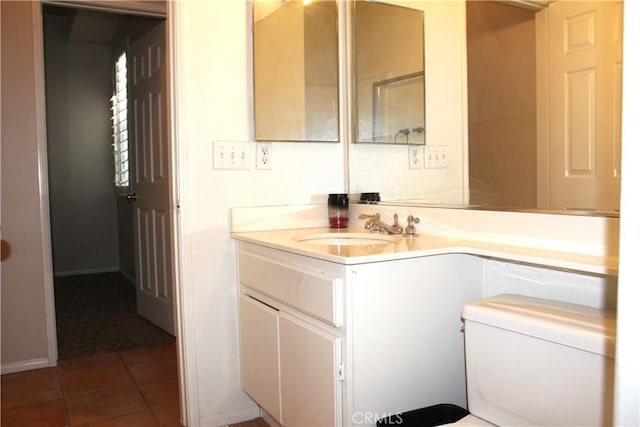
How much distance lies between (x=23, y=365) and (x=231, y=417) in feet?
4.38

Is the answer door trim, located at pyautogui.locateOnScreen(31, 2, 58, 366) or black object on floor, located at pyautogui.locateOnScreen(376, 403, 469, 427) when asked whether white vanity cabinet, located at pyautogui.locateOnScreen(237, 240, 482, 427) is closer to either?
black object on floor, located at pyautogui.locateOnScreen(376, 403, 469, 427)

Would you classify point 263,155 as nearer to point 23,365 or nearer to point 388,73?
point 388,73

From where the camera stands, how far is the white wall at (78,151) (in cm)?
512

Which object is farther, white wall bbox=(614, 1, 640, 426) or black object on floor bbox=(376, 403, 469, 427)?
black object on floor bbox=(376, 403, 469, 427)

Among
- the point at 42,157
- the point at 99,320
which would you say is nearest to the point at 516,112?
the point at 42,157

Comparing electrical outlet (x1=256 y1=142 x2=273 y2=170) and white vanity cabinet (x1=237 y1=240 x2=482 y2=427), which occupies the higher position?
electrical outlet (x1=256 y1=142 x2=273 y2=170)

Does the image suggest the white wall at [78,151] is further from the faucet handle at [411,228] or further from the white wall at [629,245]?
the white wall at [629,245]

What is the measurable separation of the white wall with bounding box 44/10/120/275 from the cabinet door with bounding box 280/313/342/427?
435 centimetres

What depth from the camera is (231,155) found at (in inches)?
79.5

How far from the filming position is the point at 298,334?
61.0 inches

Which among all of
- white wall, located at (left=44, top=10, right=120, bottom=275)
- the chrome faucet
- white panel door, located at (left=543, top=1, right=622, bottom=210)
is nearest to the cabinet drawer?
the chrome faucet

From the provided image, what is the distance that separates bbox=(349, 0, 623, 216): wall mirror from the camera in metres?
1.50

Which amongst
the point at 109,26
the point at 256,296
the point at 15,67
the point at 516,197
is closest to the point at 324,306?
the point at 256,296

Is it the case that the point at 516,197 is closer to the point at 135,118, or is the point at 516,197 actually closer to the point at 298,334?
the point at 298,334
